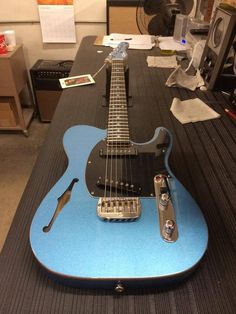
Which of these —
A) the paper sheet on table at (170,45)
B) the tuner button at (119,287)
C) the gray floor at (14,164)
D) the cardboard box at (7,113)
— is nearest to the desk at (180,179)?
the tuner button at (119,287)

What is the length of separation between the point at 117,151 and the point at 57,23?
1.50 meters

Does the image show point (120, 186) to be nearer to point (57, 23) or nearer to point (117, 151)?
point (117, 151)

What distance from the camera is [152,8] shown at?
4.55ft

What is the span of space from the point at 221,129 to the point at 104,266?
0.57m

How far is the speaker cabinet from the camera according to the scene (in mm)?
884

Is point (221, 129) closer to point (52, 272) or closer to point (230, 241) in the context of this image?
point (230, 241)

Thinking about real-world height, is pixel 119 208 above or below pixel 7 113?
above

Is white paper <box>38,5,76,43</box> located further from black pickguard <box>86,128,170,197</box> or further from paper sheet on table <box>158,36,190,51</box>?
black pickguard <box>86,128,170,197</box>

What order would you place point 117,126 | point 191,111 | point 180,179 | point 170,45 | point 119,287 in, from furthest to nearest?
point 170,45, point 191,111, point 117,126, point 180,179, point 119,287

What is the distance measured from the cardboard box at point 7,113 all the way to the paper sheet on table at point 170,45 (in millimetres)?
1005

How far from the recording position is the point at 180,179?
1.93 feet

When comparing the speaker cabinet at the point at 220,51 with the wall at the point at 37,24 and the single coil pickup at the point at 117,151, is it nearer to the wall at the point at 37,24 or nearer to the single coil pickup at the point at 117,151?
the single coil pickup at the point at 117,151

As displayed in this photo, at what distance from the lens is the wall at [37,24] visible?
1680 mm

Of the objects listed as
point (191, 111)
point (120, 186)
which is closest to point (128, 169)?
point (120, 186)
